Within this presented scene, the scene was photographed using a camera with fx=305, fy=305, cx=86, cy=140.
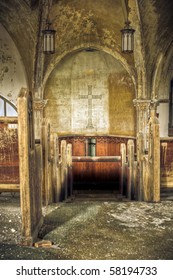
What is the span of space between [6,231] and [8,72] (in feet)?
26.6

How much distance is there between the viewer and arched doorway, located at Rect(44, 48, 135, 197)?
457 inches

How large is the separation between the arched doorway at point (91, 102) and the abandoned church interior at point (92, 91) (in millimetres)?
39

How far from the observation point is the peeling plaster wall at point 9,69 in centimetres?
1046

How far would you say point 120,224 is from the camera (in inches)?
155

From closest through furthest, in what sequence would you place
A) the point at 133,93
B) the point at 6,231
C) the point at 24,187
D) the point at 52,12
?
the point at 24,187 < the point at 6,231 < the point at 52,12 < the point at 133,93

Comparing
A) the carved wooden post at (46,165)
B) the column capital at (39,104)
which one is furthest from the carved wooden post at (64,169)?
the column capital at (39,104)

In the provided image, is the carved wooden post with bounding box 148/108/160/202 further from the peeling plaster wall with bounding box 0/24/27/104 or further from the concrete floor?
the peeling plaster wall with bounding box 0/24/27/104

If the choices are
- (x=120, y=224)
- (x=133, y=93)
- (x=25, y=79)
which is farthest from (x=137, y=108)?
(x=120, y=224)

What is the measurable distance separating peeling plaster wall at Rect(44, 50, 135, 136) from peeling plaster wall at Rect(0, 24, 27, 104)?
1.34 m

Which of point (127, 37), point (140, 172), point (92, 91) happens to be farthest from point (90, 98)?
point (140, 172)

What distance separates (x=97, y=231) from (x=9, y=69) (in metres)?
8.39

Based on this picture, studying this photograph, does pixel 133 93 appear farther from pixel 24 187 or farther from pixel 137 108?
pixel 24 187

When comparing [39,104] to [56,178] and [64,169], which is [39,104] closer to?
[64,169]

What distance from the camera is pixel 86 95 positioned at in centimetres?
1191
